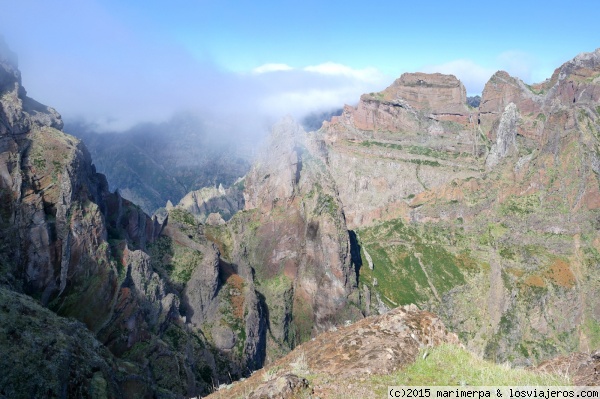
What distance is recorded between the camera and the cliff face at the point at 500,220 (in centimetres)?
12128

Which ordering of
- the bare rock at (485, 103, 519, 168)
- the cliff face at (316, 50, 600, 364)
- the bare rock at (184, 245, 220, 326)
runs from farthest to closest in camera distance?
1. the bare rock at (485, 103, 519, 168)
2. the cliff face at (316, 50, 600, 364)
3. the bare rock at (184, 245, 220, 326)

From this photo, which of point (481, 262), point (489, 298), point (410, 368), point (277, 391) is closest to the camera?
point (277, 391)

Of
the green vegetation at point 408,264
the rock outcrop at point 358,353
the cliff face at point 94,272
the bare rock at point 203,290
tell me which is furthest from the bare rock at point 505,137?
the rock outcrop at point 358,353

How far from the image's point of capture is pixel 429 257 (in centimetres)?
14962

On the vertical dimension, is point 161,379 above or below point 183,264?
below

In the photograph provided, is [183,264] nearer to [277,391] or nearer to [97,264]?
[97,264]

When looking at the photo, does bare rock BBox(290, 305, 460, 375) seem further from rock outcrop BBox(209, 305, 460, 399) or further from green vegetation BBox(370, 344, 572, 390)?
green vegetation BBox(370, 344, 572, 390)

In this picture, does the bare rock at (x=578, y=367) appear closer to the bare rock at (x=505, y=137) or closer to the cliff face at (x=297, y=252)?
the cliff face at (x=297, y=252)

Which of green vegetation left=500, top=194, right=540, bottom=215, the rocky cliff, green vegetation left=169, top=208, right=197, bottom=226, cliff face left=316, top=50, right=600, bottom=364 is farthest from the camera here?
green vegetation left=500, top=194, right=540, bottom=215

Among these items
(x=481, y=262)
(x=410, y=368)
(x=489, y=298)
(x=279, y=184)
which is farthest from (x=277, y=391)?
(x=481, y=262)

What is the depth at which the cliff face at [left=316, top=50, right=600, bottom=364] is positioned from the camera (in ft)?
398

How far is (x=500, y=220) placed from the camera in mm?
149000

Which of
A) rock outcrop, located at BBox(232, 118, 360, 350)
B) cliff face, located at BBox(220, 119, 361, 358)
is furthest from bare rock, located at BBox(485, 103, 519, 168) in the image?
cliff face, located at BBox(220, 119, 361, 358)

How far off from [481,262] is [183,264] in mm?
104864
